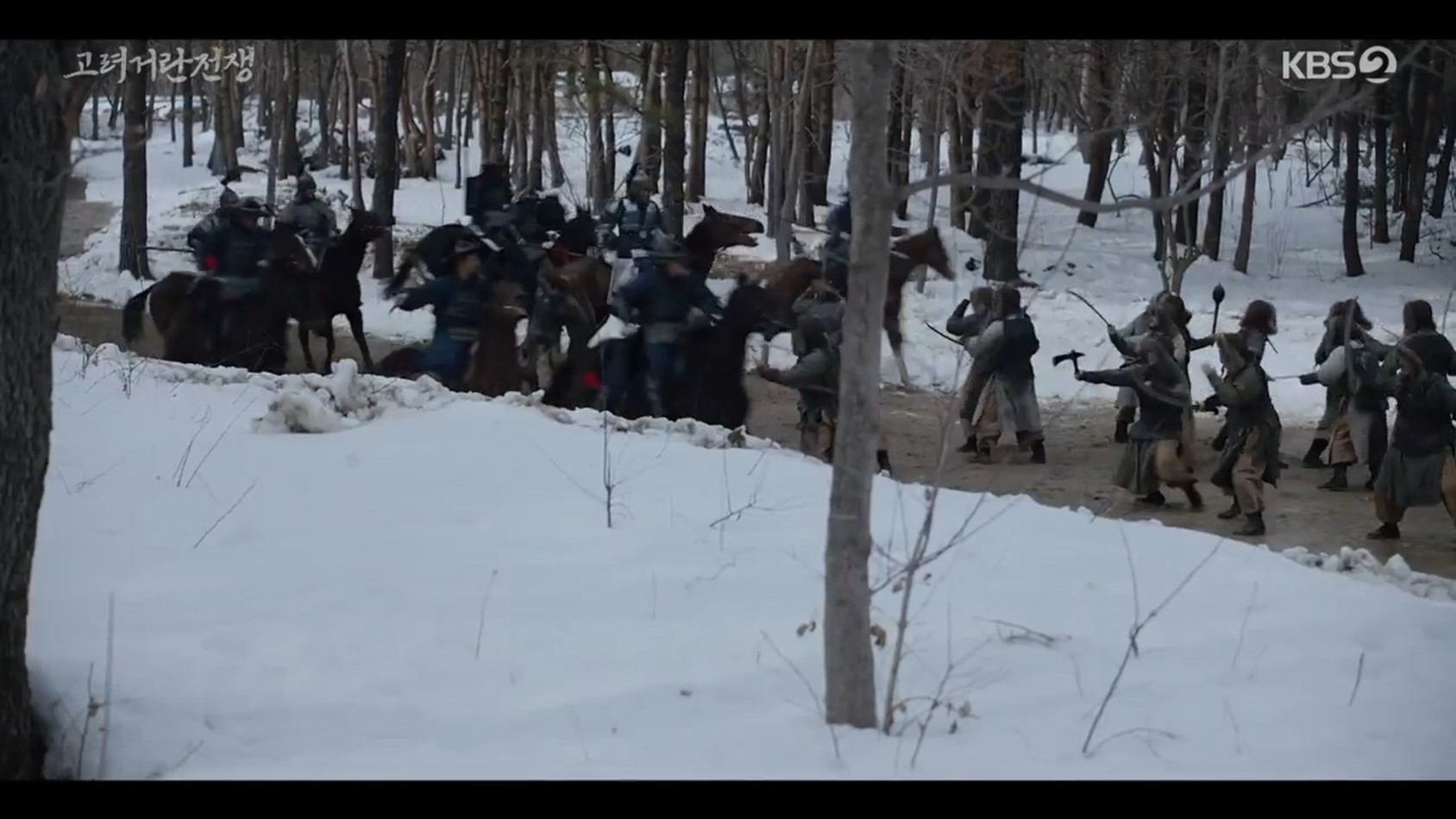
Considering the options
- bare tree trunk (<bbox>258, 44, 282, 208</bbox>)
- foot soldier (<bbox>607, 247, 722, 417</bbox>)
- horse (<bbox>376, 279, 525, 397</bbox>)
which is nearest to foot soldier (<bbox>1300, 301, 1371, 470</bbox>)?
foot soldier (<bbox>607, 247, 722, 417</bbox>)

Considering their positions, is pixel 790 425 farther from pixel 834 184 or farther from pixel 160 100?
pixel 160 100

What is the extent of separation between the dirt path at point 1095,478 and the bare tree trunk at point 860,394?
371 cm

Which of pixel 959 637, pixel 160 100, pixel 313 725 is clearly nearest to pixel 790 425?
pixel 959 637

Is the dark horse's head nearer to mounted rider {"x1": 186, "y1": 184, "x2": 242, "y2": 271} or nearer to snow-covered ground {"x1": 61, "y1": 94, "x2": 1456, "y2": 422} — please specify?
snow-covered ground {"x1": 61, "y1": 94, "x2": 1456, "y2": 422}

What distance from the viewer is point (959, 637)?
5.72 m

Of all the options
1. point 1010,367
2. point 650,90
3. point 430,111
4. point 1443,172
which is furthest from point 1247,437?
point 430,111

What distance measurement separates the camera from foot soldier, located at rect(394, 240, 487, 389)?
11719 millimetres

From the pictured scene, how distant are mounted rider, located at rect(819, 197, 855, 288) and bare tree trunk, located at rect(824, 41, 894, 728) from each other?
6807 millimetres

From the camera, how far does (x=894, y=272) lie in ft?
42.7

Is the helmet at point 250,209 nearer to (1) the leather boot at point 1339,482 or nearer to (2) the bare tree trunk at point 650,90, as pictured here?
(2) the bare tree trunk at point 650,90

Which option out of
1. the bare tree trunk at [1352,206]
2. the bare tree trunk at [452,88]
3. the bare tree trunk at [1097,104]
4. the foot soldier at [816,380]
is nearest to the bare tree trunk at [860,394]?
the foot soldier at [816,380]

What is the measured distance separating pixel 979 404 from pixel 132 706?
8685 mm
